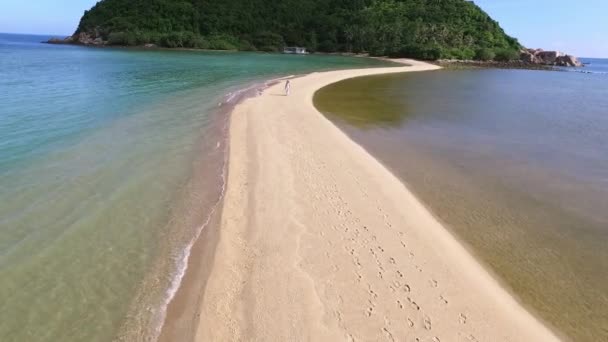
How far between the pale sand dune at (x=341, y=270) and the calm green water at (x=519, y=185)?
2.56 ft

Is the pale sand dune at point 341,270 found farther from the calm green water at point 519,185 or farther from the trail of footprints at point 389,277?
the calm green water at point 519,185

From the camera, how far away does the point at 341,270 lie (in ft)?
24.0

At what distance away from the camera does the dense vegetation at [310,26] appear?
116 metres

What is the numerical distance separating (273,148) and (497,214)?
318 inches

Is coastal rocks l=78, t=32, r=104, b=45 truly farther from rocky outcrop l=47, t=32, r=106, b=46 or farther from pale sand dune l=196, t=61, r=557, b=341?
pale sand dune l=196, t=61, r=557, b=341

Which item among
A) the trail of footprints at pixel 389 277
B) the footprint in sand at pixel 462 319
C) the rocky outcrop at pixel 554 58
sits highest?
the rocky outcrop at pixel 554 58

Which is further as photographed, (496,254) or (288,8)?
(288,8)

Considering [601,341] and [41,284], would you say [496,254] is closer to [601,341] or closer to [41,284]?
[601,341]

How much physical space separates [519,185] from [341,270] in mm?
8173

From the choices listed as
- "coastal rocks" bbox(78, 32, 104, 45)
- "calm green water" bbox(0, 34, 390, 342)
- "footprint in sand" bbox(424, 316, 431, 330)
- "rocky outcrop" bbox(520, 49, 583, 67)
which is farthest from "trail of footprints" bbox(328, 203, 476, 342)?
"coastal rocks" bbox(78, 32, 104, 45)

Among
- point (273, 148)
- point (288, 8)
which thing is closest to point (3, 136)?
point (273, 148)

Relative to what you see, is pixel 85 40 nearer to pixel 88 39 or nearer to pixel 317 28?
pixel 88 39

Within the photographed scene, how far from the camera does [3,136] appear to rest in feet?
48.7

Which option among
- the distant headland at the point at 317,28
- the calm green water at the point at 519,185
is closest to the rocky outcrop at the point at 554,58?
the distant headland at the point at 317,28
